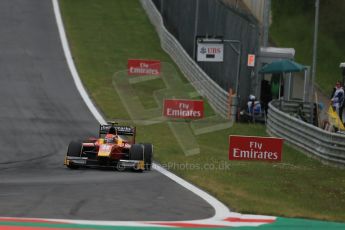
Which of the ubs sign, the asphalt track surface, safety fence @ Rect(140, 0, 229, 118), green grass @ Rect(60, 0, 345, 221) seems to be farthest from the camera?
safety fence @ Rect(140, 0, 229, 118)

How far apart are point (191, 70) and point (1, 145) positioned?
17354 mm

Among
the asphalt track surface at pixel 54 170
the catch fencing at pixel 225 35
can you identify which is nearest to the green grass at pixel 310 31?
the catch fencing at pixel 225 35

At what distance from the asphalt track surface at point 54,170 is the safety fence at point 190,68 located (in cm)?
504

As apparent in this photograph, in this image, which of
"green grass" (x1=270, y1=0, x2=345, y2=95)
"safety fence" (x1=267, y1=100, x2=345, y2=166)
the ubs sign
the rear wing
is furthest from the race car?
"green grass" (x1=270, y1=0, x2=345, y2=95)

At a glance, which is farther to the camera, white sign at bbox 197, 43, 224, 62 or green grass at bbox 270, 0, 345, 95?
green grass at bbox 270, 0, 345, 95

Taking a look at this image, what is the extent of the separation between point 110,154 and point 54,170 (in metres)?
1.23

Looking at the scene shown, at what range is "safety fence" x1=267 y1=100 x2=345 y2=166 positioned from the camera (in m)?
20.4

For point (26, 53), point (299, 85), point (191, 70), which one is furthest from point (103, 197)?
point (299, 85)

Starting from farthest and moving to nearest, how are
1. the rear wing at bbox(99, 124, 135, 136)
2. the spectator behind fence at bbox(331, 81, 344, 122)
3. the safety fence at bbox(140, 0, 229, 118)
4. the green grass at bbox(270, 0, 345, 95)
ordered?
the green grass at bbox(270, 0, 345, 95) < the safety fence at bbox(140, 0, 229, 118) < the spectator behind fence at bbox(331, 81, 344, 122) < the rear wing at bbox(99, 124, 135, 136)

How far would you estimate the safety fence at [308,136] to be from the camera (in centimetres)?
2036

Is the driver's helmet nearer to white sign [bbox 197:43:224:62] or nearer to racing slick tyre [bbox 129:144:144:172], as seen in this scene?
racing slick tyre [bbox 129:144:144:172]

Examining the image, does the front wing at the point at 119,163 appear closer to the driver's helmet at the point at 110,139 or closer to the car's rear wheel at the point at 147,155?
the car's rear wheel at the point at 147,155

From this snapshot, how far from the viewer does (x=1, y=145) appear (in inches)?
813

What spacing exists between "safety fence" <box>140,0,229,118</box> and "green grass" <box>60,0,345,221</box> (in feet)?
1.91
